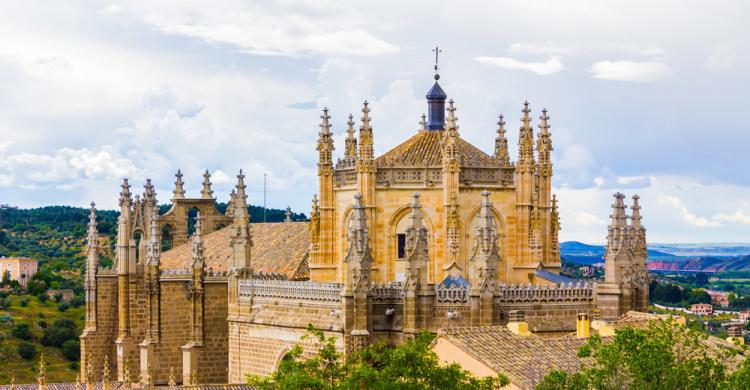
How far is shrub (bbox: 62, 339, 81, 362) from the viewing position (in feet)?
A: 337

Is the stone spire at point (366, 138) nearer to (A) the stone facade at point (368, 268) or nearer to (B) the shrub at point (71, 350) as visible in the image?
(A) the stone facade at point (368, 268)

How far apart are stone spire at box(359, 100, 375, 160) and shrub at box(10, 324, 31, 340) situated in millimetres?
55318

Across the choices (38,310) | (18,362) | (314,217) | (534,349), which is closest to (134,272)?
(314,217)

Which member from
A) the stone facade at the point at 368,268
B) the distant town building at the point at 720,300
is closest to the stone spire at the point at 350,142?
the stone facade at the point at 368,268

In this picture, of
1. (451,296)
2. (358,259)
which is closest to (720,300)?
(451,296)

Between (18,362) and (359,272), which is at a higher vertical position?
(359,272)

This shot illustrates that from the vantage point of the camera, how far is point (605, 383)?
115ft

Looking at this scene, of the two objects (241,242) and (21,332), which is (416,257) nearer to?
(241,242)

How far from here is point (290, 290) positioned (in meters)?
54.4

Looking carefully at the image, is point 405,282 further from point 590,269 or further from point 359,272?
point 590,269

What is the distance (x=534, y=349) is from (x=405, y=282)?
6.80 m

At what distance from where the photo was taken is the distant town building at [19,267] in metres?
133

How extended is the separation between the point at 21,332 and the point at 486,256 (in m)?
62.7

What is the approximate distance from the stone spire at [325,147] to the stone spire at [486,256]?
30.9 ft
